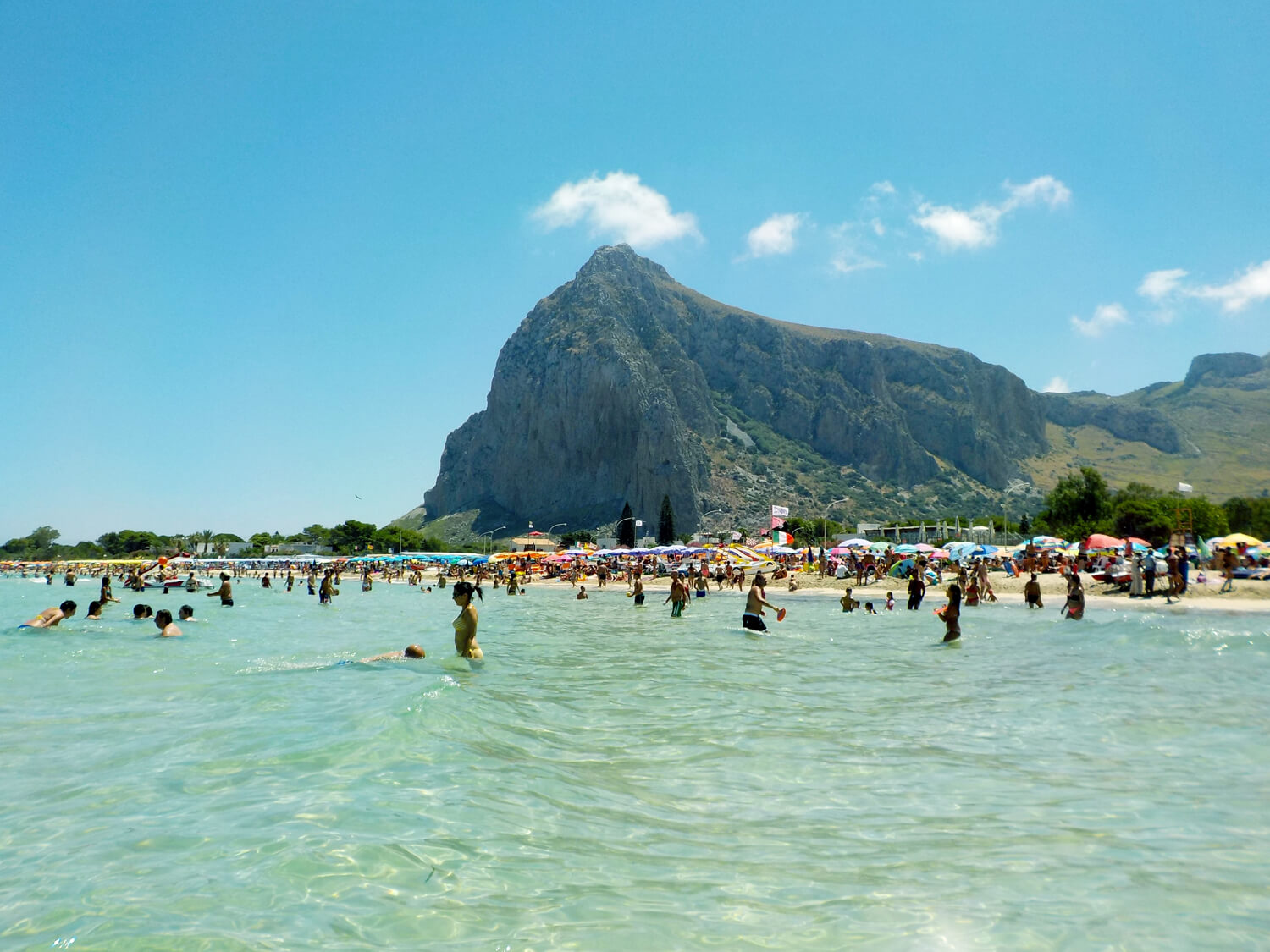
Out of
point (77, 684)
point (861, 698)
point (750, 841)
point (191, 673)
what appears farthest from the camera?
point (191, 673)

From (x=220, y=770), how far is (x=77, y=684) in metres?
7.40

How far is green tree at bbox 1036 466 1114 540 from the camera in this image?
76562 mm

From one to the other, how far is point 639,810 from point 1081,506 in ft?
289

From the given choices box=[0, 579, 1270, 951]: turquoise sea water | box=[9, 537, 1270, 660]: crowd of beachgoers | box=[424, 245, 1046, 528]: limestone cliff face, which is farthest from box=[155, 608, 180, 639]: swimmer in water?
box=[424, 245, 1046, 528]: limestone cliff face

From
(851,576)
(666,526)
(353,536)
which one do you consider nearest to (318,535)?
(353,536)

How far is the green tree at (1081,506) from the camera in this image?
76562mm

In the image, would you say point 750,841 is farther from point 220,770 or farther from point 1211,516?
point 1211,516

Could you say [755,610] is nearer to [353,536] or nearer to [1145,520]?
[1145,520]

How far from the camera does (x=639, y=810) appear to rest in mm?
5434

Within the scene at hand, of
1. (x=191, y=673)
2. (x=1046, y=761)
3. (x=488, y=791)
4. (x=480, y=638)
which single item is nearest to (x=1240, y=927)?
(x=1046, y=761)

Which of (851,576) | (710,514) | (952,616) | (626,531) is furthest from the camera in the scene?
(710,514)

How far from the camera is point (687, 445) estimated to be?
173 metres

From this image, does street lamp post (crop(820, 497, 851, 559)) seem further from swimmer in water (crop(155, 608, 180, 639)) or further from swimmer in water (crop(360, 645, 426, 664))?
swimmer in water (crop(360, 645, 426, 664))

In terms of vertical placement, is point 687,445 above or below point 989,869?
above
